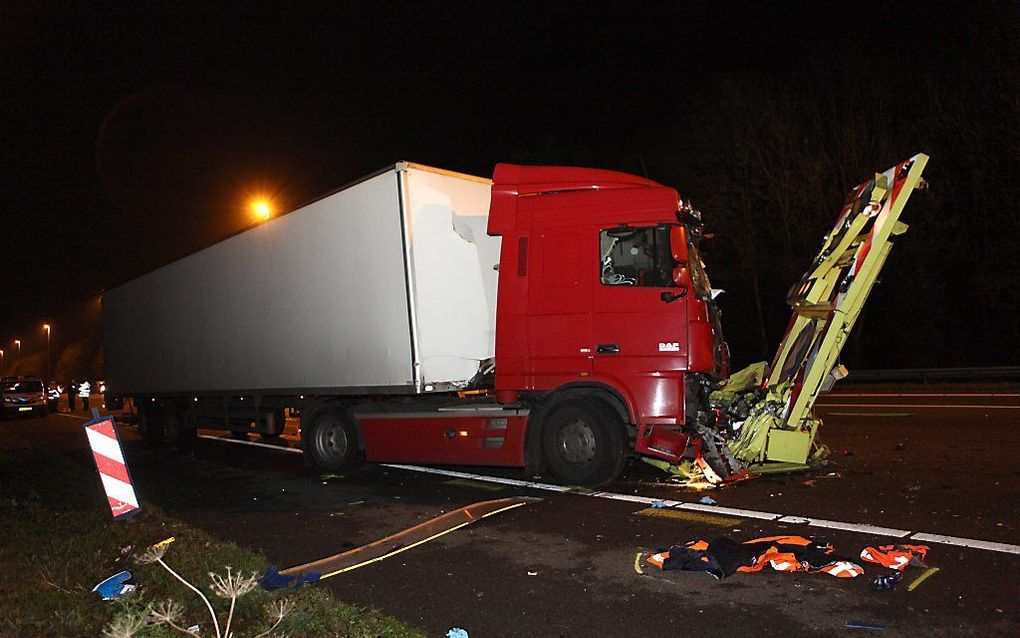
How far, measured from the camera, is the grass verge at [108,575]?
448cm

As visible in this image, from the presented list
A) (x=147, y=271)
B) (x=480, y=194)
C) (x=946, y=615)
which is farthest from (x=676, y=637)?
(x=147, y=271)

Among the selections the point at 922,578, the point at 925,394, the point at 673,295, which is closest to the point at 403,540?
the point at 673,295

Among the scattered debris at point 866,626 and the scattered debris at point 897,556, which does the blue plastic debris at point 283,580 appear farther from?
the scattered debris at point 897,556

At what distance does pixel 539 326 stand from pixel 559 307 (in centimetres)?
30

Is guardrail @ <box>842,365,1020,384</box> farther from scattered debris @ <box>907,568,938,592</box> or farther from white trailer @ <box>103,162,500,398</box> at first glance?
scattered debris @ <box>907,568,938,592</box>

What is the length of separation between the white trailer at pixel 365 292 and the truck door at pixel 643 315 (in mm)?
1923

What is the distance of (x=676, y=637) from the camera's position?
434cm

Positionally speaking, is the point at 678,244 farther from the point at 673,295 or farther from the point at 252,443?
the point at 252,443

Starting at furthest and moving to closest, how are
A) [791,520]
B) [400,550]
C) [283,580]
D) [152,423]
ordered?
1. [152,423]
2. [791,520]
3. [400,550]
4. [283,580]

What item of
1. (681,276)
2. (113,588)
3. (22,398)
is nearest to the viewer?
(113,588)

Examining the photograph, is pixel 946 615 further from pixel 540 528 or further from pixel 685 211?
pixel 685 211

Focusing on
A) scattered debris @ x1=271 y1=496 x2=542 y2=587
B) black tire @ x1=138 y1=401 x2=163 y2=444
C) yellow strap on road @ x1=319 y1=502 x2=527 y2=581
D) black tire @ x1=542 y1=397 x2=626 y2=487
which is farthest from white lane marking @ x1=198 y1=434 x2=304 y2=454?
yellow strap on road @ x1=319 y1=502 x2=527 y2=581

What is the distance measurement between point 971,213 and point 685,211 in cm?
2151

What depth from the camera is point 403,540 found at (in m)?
6.73
